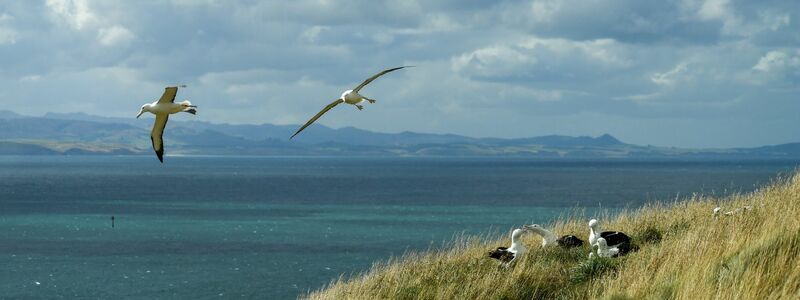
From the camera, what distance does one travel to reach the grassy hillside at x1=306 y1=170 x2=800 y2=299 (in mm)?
10000

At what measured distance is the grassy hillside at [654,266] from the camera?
394 inches

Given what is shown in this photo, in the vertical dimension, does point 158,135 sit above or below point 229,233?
above

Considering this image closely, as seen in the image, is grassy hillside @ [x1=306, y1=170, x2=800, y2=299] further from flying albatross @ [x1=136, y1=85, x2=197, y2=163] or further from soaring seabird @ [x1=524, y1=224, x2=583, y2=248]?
flying albatross @ [x1=136, y1=85, x2=197, y2=163]

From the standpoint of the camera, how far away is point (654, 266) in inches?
531

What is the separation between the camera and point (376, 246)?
211 feet

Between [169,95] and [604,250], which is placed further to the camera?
[604,250]

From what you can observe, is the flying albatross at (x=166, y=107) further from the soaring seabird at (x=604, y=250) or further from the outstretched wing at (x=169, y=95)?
the soaring seabird at (x=604, y=250)

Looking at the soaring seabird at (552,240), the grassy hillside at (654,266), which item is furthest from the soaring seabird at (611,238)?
the soaring seabird at (552,240)

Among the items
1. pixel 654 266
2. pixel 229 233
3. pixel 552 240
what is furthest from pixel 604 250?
pixel 229 233

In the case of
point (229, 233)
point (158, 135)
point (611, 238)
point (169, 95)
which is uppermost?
point (169, 95)

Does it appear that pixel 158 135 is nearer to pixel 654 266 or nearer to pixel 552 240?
pixel 654 266

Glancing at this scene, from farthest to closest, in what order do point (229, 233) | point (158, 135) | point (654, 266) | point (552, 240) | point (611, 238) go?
point (229, 233) < point (552, 240) < point (611, 238) < point (158, 135) < point (654, 266)

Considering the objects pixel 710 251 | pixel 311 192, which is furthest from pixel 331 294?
pixel 311 192

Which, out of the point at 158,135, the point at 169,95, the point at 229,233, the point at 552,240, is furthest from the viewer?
the point at 229,233
